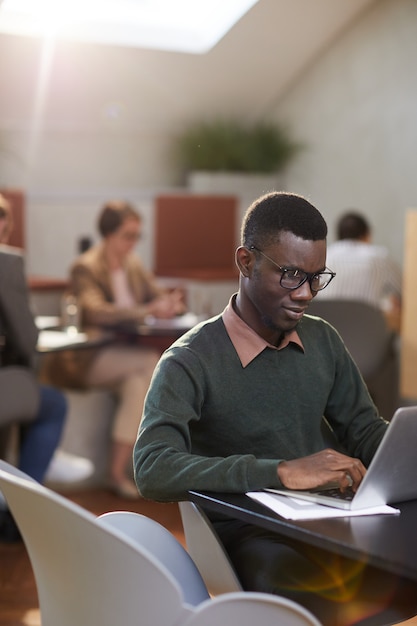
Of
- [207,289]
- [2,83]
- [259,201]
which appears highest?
[2,83]

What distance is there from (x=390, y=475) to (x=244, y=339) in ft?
1.35

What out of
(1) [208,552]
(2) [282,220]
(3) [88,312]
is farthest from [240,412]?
(3) [88,312]

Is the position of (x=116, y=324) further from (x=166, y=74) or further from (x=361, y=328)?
(x=166, y=74)

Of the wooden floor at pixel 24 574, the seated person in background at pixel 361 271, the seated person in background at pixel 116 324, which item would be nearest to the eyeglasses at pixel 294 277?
the wooden floor at pixel 24 574

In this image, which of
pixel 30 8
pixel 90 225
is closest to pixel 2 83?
pixel 30 8

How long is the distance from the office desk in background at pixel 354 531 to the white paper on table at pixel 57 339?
7.51ft

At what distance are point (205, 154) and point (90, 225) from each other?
1175 mm

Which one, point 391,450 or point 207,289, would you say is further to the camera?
point 207,289

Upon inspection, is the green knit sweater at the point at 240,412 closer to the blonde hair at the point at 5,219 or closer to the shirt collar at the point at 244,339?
the shirt collar at the point at 244,339

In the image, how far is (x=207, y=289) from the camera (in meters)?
6.86

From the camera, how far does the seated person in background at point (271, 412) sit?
165 cm

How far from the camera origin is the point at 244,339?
72.8 inches

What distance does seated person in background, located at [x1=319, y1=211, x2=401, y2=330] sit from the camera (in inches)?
201

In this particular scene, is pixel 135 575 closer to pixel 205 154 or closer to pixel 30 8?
pixel 30 8
